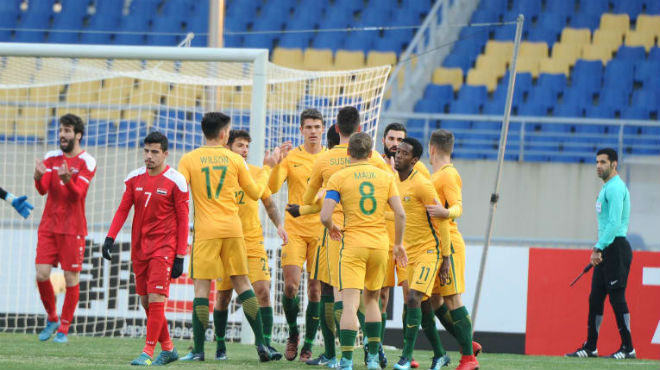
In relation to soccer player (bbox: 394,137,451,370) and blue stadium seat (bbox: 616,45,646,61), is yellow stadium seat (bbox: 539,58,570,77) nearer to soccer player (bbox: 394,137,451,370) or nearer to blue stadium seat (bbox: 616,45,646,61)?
blue stadium seat (bbox: 616,45,646,61)

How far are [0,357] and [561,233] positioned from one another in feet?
30.9

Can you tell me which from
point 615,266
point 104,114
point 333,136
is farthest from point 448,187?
point 104,114

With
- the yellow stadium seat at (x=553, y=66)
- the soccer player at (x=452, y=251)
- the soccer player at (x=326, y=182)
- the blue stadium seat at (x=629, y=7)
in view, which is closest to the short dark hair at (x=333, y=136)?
the soccer player at (x=326, y=182)

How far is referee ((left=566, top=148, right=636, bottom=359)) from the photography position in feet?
35.7

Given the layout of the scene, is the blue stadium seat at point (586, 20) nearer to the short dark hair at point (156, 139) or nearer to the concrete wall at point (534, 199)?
the concrete wall at point (534, 199)

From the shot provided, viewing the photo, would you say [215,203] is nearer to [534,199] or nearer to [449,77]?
[534,199]

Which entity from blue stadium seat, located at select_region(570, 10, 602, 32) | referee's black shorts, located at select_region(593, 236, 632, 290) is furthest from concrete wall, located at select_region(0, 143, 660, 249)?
blue stadium seat, located at select_region(570, 10, 602, 32)

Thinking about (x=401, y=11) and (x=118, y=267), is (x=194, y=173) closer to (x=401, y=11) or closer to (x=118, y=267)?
(x=118, y=267)

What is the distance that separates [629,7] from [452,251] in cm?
1283

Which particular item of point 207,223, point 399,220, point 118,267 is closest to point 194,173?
point 207,223

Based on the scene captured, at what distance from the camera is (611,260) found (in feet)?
36.0

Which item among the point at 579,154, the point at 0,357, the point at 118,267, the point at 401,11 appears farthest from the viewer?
the point at 401,11

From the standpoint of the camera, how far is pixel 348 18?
20484 millimetres

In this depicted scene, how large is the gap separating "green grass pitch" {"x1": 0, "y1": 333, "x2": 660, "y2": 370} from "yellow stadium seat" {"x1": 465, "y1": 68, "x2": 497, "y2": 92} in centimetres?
767
